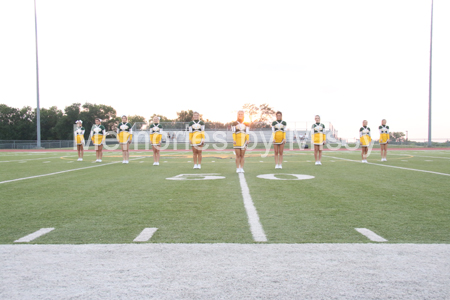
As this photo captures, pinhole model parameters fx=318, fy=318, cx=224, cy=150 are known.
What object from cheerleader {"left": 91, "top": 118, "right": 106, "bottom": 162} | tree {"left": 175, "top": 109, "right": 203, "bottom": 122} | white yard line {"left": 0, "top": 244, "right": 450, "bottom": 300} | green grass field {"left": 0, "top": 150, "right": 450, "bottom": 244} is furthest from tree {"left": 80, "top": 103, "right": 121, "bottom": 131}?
white yard line {"left": 0, "top": 244, "right": 450, "bottom": 300}

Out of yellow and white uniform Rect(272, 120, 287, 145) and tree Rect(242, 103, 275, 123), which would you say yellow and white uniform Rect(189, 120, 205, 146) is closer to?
yellow and white uniform Rect(272, 120, 287, 145)

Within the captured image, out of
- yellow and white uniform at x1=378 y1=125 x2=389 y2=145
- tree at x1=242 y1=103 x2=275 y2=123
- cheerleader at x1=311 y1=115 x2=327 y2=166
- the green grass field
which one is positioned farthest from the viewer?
tree at x1=242 y1=103 x2=275 y2=123

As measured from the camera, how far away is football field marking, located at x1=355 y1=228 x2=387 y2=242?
126 inches

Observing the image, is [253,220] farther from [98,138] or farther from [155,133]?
[98,138]

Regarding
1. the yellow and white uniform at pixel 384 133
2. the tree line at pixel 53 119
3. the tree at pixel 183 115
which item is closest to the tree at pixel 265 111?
the tree line at pixel 53 119

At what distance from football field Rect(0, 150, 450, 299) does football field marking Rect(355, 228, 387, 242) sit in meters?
0.02

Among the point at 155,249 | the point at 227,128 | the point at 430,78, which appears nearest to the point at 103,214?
the point at 155,249

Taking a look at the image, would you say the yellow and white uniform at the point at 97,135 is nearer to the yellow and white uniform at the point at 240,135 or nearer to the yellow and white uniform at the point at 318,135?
the yellow and white uniform at the point at 240,135

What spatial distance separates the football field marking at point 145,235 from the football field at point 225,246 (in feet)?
0.06

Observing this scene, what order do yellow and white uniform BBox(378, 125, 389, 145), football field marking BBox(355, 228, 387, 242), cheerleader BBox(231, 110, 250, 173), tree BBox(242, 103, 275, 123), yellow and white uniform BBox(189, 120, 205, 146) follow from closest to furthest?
1. football field marking BBox(355, 228, 387, 242)
2. cheerleader BBox(231, 110, 250, 173)
3. yellow and white uniform BBox(189, 120, 205, 146)
4. yellow and white uniform BBox(378, 125, 389, 145)
5. tree BBox(242, 103, 275, 123)

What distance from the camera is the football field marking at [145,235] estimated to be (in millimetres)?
3248

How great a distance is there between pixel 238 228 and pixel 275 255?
958 mm

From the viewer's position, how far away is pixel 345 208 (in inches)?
188

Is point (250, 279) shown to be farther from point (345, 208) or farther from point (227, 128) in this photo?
point (227, 128)
